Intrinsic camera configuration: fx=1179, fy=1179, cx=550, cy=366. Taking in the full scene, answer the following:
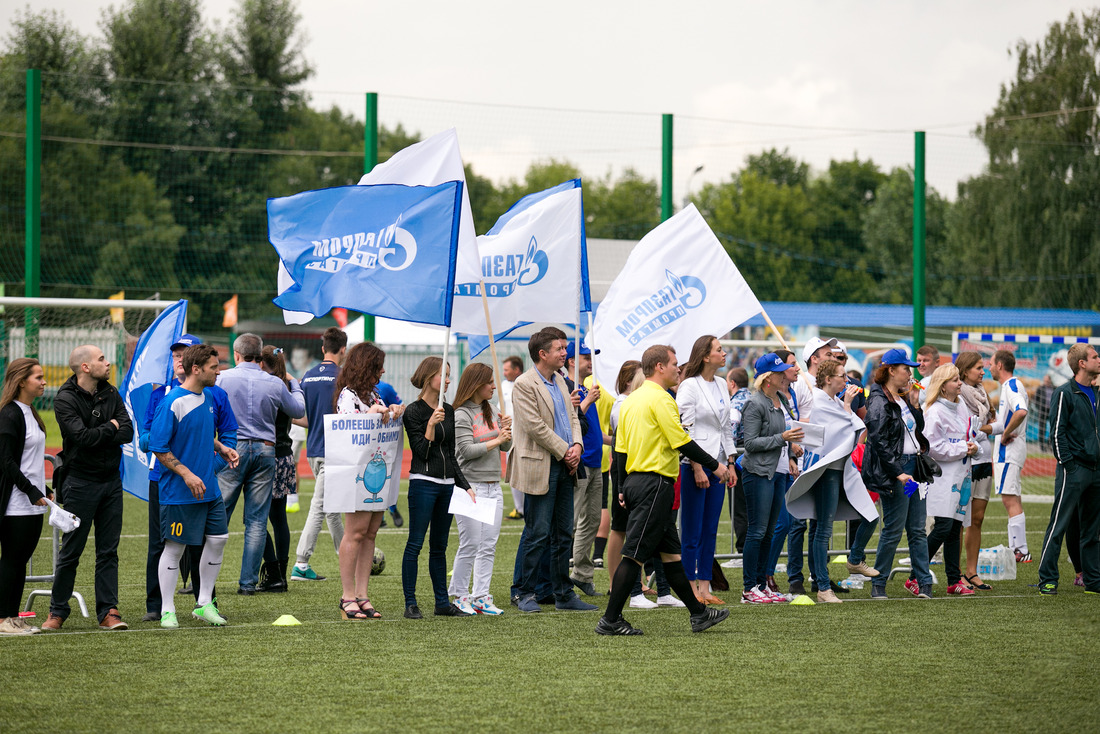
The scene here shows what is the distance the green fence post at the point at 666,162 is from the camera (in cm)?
1612

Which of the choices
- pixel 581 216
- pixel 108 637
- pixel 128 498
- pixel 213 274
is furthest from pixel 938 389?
pixel 213 274

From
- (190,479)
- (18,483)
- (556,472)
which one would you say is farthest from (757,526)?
(18,483)

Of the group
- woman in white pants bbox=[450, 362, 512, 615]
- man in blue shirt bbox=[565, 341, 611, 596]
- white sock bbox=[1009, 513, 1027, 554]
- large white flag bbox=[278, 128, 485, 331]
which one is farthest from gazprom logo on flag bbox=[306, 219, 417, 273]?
white sock bbox=[1009, 513, 1027, 554]

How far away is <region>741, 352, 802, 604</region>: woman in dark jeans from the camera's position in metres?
9.23

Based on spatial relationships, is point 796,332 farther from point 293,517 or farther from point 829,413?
point 829,413

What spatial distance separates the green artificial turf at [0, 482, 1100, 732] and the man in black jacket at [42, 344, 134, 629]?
0.30 m

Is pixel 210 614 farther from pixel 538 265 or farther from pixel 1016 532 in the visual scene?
pixel 1016 532

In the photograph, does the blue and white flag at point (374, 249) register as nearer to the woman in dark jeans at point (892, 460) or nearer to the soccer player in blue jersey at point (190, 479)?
the soccer player in blue jersey at point (190, 479)

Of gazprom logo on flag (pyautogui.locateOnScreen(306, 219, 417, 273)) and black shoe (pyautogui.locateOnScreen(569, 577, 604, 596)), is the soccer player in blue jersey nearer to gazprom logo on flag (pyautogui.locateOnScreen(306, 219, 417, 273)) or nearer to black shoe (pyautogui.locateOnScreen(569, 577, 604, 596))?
gazprom logo on flag (pyautogui.locateOnScreen(306, 219, 417, 273))

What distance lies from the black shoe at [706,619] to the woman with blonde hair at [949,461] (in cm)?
266

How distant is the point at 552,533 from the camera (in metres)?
9.07

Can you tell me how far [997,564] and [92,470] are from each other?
767cm

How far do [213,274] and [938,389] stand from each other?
63.6 ft

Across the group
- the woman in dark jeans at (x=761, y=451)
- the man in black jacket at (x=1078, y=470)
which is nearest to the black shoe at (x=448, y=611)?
the woman in dark jeans at (x=761, y=451)
